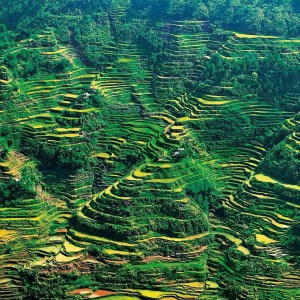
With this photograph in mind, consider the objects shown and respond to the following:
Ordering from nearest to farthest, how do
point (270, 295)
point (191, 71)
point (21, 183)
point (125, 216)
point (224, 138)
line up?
point (270, 295), point (125, 216), point (21, 183), point (224, 138), point (191, 71)

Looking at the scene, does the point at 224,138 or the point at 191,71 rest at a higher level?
the point at 191,71

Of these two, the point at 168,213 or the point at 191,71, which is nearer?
the point at 168,213

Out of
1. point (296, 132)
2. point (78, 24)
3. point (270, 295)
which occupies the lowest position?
point (270, 295)

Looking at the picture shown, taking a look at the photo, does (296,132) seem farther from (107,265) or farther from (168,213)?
(107,265)

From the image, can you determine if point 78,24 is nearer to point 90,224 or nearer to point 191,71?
point 191,71

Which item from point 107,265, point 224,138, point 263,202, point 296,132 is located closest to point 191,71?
point 224,138

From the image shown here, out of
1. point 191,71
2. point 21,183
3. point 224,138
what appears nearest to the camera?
point 21,183
